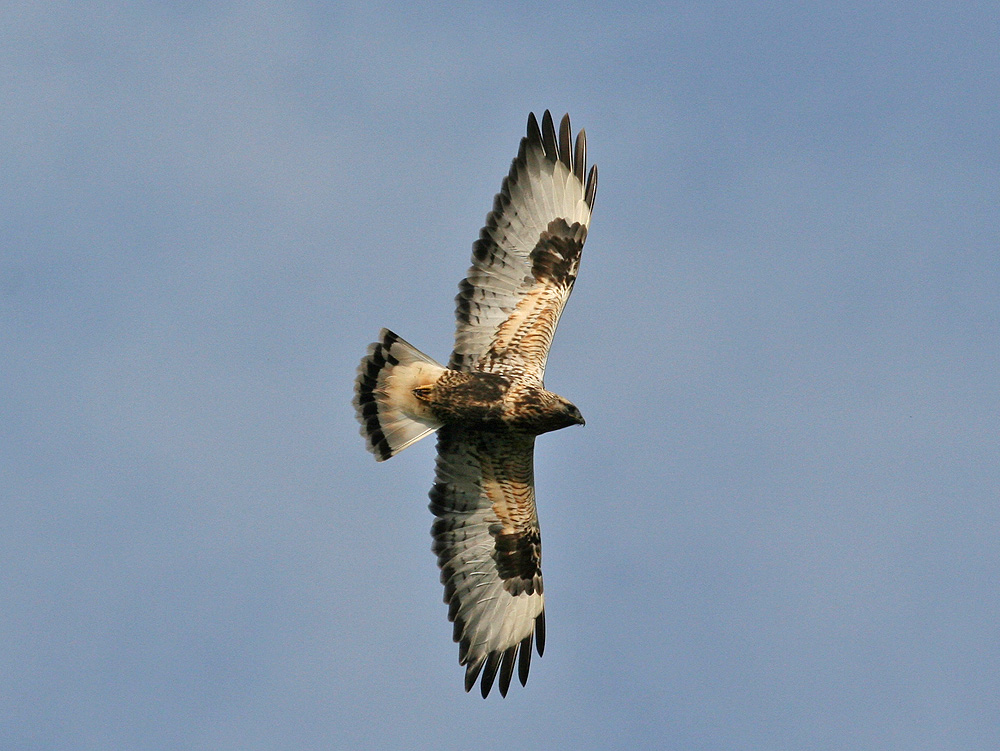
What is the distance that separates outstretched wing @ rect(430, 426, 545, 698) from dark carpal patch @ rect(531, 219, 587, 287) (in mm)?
1882

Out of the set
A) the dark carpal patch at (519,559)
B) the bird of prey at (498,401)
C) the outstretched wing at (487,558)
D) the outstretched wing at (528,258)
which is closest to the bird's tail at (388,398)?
the bird of prey at (498,401)

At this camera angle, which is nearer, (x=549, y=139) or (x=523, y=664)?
(x=523, y=664)

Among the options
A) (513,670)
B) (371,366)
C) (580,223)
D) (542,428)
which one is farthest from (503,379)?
(513,670)

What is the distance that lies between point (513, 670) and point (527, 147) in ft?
17.2

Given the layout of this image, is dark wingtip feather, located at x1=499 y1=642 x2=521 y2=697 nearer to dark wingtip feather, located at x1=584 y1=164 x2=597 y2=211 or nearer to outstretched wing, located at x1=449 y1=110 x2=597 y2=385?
outstretched wing, located at x1=449 y1=110 x2=597 y2=385

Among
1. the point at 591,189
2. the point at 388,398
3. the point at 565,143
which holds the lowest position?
the point at 388,398

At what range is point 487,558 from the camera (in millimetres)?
11469

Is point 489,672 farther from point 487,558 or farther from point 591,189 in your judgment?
point 591,189

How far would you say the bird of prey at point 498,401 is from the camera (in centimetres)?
1080

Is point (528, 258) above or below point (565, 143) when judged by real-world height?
below

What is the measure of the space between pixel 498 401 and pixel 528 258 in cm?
169

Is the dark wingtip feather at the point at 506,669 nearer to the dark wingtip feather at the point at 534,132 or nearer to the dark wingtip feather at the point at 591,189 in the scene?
the dark wingtip feather at the point at 591,189

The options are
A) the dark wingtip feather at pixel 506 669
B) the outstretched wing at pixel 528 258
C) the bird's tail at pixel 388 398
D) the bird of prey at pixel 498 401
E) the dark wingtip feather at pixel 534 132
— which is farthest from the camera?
the dark wingtip feather at pixel 534 132

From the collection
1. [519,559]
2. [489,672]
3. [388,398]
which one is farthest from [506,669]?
[388,398]
